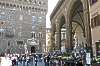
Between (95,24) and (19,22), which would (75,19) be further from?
(19,22)

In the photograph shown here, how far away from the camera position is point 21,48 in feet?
276

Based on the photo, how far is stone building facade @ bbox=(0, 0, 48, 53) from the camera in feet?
266

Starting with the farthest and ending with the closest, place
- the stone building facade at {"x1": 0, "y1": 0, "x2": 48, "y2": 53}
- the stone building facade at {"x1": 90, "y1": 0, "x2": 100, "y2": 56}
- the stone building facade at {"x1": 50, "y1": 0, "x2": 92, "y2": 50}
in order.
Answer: the stone building facade at {"x1": 0, "y1": 0, "x2": 48, "y2": 53} → the stone building facade at {"x1": 50, "y1": 0, "x2": 92, "y2": 50} → the stone building facade at {"x1": 90, "y1": 0, "x2": 100, "y2": 56}

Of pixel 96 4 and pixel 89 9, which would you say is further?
pixel 89 9

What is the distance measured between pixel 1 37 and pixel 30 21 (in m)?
12.5

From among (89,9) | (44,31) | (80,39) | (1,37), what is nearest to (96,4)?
(89,9)

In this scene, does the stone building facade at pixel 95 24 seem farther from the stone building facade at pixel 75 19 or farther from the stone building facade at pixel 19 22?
the stone building facade at pixel 19 22

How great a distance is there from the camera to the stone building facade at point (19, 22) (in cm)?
8119

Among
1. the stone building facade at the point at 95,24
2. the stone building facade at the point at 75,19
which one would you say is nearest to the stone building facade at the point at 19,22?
the stone building facade at the point at 75,19

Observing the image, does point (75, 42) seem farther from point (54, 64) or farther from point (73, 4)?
point (54, 64)

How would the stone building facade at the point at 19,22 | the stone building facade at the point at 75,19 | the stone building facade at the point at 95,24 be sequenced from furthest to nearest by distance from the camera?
the stone building facade at the point at 19,22 < the stone building facade at the point at 75,19 < the stone building facade at the point at 95,24

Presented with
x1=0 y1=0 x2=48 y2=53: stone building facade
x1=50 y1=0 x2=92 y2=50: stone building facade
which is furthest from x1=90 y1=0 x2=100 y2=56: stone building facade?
x1=0 y1=0 x2=48 y2=53: stone building facade

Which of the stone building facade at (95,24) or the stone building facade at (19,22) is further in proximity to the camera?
the stone building facade at (19,22)

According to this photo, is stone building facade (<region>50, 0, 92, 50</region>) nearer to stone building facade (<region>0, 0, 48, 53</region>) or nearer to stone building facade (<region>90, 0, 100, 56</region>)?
stone building facade (<region>90, 0, 100, 56</region>)
